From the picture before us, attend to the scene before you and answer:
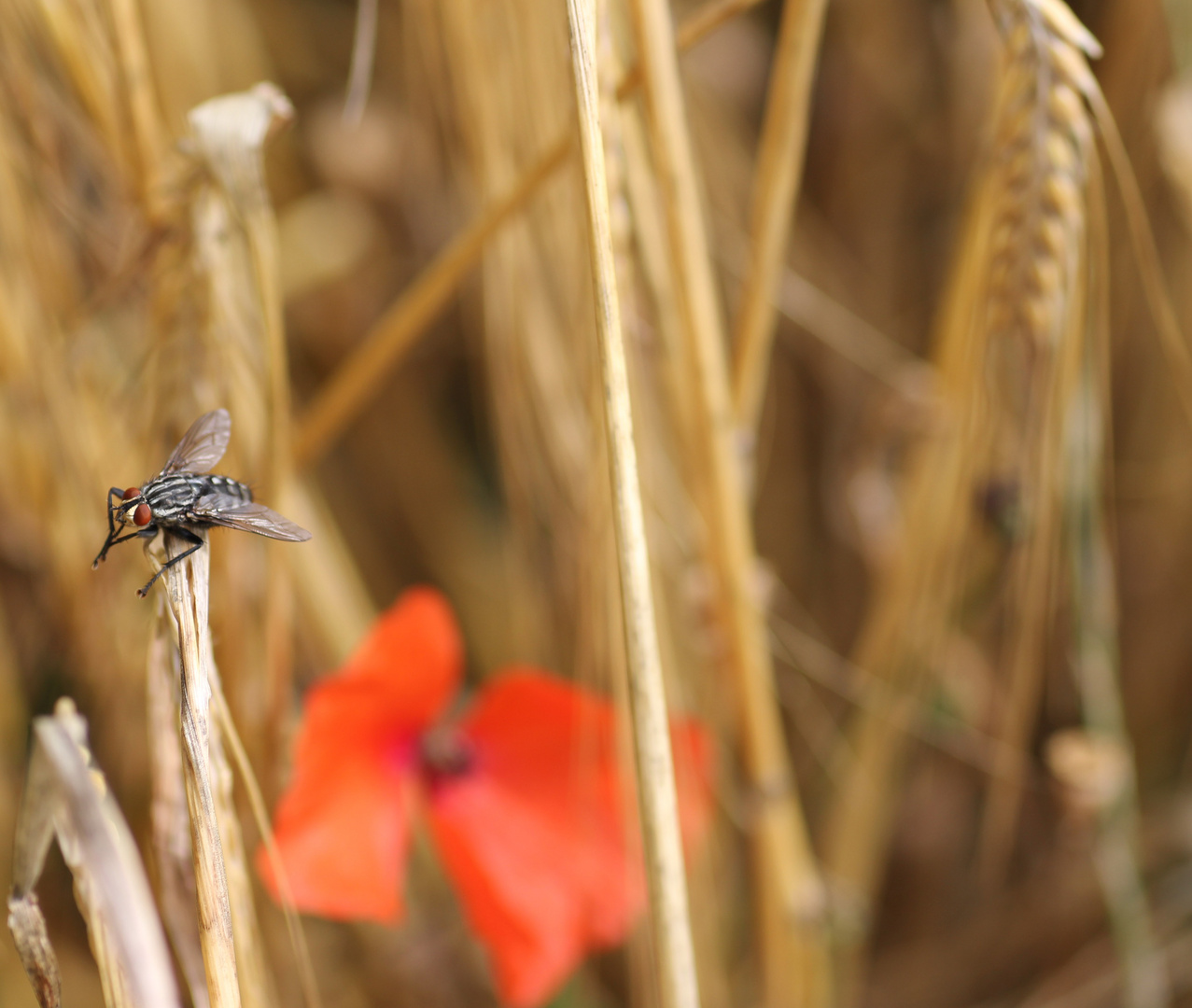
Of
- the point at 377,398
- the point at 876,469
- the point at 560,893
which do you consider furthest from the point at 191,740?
the point at 377,398

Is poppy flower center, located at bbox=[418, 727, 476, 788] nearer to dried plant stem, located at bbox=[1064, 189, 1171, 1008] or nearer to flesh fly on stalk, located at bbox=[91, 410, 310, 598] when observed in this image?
flesh fly on stalk, located at bbox=[91, 410, 310, 598]

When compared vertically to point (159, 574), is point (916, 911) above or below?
below

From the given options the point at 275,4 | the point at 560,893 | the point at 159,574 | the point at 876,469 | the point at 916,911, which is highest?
the point at 275,4

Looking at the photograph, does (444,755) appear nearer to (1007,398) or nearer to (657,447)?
(657,447)

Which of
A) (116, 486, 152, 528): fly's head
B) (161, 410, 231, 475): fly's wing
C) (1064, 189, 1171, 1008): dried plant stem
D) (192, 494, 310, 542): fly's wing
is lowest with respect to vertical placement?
(1064, 189, 1171, 1008): dried plant stem

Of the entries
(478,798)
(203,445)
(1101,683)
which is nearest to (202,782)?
(203,445)

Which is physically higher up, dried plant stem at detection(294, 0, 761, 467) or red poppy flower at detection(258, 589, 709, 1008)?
dried plant stem at detection(294, 0, 761, 467)

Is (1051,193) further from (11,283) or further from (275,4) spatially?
(275,4)

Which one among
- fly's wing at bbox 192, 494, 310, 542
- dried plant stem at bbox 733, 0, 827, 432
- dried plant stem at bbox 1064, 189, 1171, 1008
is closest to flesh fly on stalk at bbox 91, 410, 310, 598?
fly's wing at bbox 192, 494, 310, 542
